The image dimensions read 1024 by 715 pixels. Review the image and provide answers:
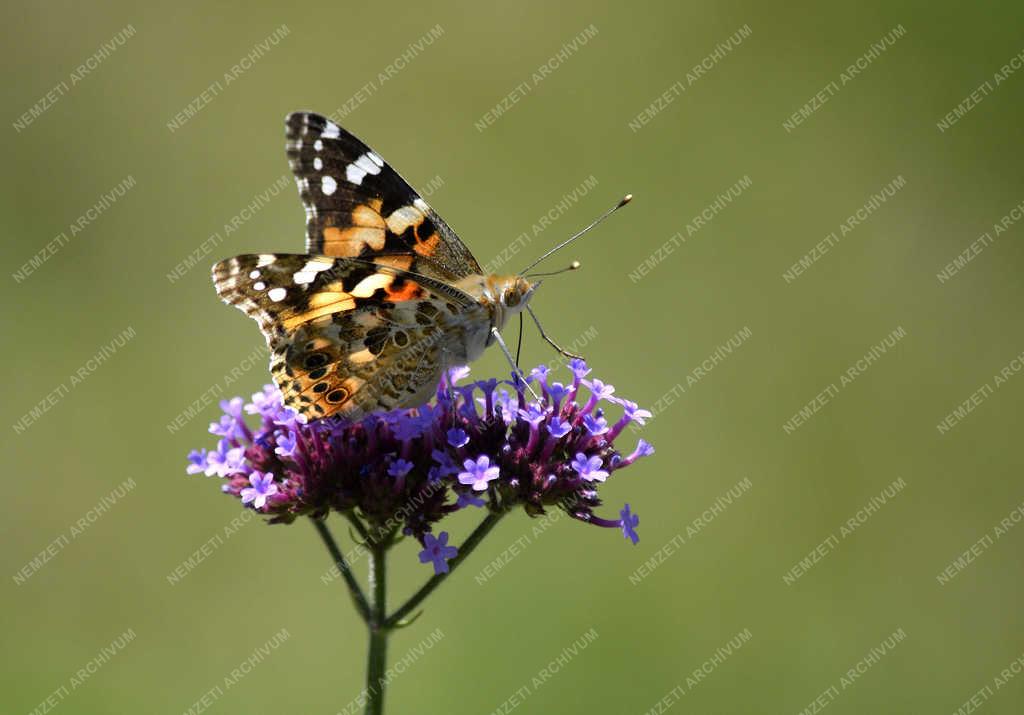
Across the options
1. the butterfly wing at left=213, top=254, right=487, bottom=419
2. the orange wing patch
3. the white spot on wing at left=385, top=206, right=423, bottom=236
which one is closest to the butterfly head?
the butterfly wing at left=213, top=254, right=487, bottom=419

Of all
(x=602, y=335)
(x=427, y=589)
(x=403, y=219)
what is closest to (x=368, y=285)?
(x=403, y=219)

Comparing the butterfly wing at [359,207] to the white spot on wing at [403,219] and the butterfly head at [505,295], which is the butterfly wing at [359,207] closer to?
the white spot on wing at [403,219]

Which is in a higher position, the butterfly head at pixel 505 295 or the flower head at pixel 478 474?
the butterfly head at pixel 505 295

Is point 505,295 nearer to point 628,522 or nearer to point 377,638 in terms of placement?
point 628,522

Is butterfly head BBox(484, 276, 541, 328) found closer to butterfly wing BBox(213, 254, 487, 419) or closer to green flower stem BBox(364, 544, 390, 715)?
butterfly wing BBox(213, 254, 487, 419)

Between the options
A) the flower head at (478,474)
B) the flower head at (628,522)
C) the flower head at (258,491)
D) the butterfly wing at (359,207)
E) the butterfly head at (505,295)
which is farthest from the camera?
the butterfly wing at (359,207)

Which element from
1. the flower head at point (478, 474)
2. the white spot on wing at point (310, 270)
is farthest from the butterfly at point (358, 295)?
the flower head at point (478, 474)
